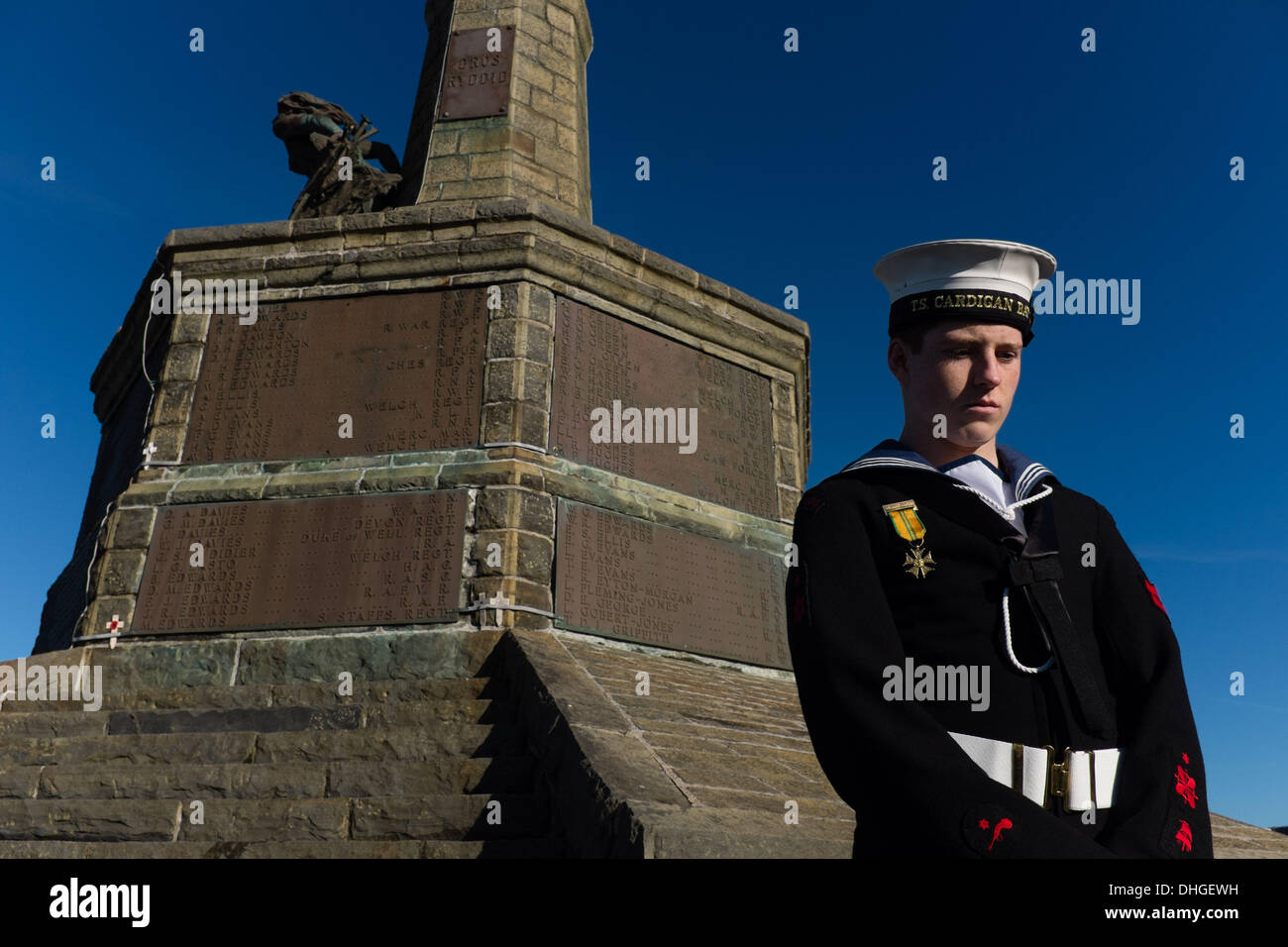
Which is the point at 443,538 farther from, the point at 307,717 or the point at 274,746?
the point at 274,746

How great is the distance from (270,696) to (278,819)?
1.42 m

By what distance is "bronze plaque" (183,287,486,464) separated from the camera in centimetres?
748

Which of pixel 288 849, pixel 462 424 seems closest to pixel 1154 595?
pixel 288 849

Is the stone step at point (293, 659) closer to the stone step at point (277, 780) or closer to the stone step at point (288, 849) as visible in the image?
the stone step at point (277, 780)

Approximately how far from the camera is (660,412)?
8.19m

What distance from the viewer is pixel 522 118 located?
30.7 feet

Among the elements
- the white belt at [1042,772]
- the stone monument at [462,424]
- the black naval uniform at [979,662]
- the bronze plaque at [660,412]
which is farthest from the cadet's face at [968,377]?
the bronze plaque at [660,412]

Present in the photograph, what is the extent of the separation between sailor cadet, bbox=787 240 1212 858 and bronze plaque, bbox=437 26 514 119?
26.6ft

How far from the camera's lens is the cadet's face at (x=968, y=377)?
1.98 m

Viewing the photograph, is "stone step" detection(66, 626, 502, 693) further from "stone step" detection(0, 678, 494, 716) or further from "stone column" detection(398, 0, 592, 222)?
"stone column" detection(398, 0, 592, 222)

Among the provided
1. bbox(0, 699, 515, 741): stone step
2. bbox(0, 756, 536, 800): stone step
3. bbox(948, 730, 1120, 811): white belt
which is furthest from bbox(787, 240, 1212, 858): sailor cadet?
bbox(0, 699, 515, 741): stone step
